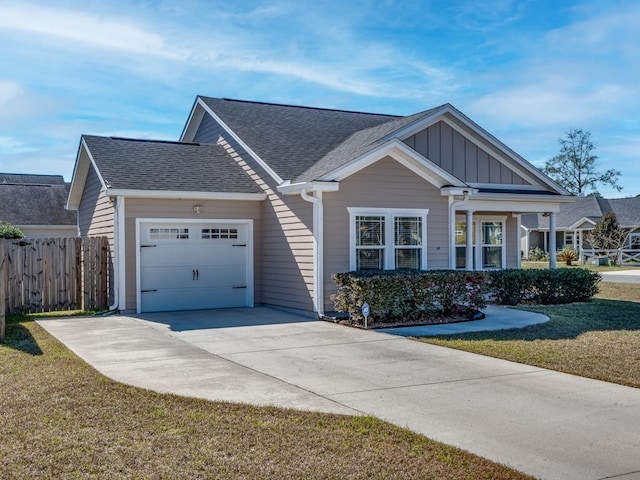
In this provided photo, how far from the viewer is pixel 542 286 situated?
1627 cm

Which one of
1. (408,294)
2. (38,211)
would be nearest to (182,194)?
(408,294)

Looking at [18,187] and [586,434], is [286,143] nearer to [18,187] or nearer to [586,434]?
[586,434]

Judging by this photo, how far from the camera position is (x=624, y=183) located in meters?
66.5

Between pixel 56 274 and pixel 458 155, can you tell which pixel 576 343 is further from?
pixel 56 274

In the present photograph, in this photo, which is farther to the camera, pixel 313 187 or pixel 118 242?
pixel 118 242

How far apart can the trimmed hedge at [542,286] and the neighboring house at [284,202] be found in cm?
163

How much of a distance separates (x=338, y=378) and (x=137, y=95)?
38.8ft

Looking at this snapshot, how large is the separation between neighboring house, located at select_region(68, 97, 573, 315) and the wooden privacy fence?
63 cm

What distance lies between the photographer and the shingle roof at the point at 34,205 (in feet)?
94.9

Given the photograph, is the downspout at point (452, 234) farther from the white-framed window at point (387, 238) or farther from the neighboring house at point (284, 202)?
the white-framed window at point (387, 238)

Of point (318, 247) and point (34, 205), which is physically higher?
point (34, 205)

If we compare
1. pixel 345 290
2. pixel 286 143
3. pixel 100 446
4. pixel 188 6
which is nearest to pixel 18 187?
pixel 286 143

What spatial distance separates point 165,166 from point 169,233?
1.93 meters

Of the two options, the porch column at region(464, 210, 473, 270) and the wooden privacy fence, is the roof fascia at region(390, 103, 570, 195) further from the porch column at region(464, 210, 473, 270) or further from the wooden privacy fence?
the wooden privacy fence
